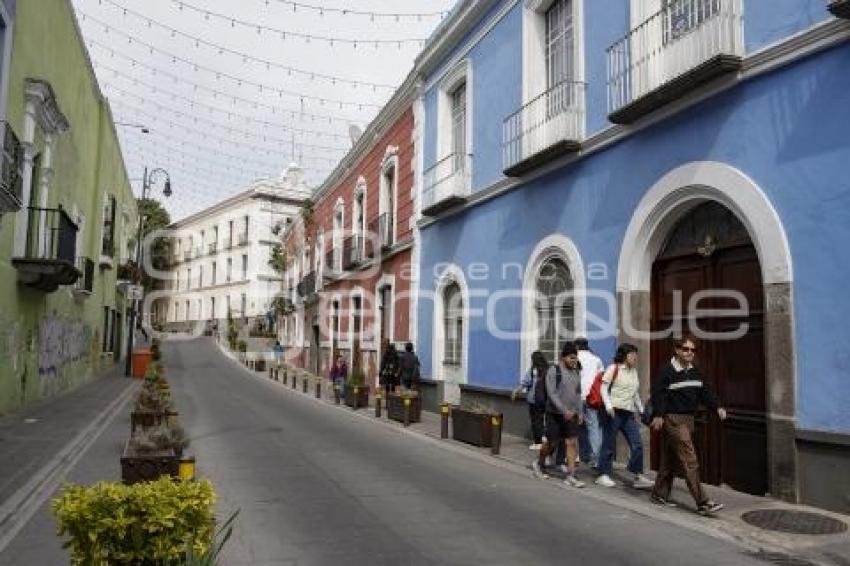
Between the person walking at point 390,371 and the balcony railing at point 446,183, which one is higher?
the balcony railing at point 446,183

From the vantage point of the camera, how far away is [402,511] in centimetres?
685

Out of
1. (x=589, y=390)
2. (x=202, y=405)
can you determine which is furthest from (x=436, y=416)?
(x=589, y=390)

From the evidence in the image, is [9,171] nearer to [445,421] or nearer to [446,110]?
[445,421]

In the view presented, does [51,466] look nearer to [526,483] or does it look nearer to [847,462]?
[526,483]

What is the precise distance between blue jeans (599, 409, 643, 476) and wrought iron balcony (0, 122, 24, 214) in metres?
8.62

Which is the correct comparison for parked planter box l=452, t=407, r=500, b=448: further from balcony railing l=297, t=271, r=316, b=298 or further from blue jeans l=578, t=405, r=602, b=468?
balcony railing l=297, t=271, r=316, b=298

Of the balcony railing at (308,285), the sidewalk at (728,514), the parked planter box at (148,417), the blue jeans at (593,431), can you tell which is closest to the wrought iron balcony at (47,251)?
the parked planter box at (148,417)

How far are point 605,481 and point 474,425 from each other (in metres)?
3.11

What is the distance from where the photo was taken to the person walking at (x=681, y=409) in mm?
6992

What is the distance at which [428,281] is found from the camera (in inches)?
685

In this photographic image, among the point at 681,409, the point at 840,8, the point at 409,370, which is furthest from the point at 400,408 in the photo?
→ the point at 840,8

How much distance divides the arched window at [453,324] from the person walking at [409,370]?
666 millimetres

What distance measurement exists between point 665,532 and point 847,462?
1837mm

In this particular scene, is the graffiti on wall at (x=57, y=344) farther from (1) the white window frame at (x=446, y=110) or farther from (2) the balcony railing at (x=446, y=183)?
(1) the white window frame at (x=446, y=110)
